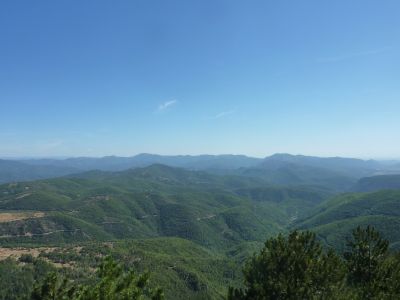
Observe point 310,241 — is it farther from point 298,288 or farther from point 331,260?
point 298,288

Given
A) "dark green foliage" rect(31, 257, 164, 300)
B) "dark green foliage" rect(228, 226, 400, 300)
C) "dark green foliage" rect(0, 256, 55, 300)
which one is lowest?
"dark green foliage" rect(0, 256, 55, 300)

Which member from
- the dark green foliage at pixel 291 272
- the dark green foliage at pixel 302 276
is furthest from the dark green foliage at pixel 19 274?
the dark green foliage at pixel 302 276

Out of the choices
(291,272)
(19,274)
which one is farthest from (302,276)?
(19,274)

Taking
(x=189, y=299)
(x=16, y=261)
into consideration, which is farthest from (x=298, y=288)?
(x=16, y=261)

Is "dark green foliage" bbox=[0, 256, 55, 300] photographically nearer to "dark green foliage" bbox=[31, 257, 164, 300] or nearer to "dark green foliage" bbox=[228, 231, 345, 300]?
"dark green foliage" bbox=[228, 231, 345, 300]

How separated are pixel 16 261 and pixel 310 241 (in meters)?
199

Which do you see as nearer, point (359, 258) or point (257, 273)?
point (257, 273)

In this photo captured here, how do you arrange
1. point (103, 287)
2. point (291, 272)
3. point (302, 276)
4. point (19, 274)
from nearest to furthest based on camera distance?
point (103, 287) → point (302, 276) → point (291, 272) → point (19, 274)

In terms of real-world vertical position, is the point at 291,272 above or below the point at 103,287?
below

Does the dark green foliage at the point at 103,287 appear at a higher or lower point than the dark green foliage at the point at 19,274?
higher

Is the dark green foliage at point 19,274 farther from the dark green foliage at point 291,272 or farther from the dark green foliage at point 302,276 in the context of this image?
the dark green foliage at point 302,276

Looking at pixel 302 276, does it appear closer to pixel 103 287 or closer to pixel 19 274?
pixel 103 287

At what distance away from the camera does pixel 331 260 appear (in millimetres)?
33438

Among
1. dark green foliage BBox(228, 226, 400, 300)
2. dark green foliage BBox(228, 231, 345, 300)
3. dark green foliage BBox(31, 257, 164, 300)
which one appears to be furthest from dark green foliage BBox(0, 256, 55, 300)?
dark green foliage BBox(31, 257, 164, 300)
